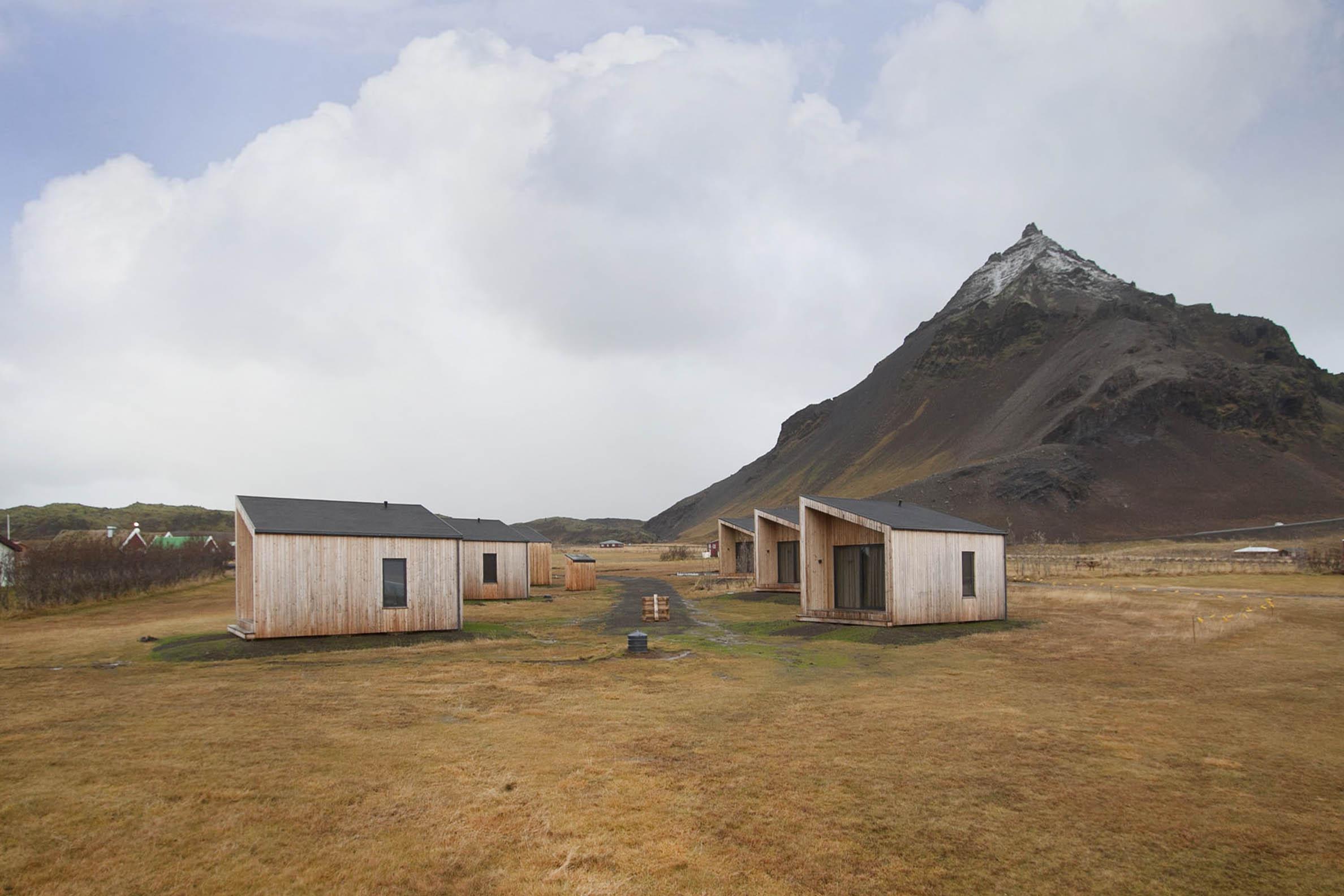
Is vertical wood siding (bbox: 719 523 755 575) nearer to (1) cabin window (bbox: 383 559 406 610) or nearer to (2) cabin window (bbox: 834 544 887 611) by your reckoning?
(2) cabin window (bbox: 834 544 887 611)

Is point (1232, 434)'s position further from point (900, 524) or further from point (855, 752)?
point (855, 752)

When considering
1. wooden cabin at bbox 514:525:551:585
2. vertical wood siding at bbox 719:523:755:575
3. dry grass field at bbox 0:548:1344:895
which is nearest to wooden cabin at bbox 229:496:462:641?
dry grass field at bbox 0:548:1344:895

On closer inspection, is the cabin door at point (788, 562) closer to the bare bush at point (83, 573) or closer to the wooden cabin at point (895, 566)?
the wooden cabin at point (895, 566)

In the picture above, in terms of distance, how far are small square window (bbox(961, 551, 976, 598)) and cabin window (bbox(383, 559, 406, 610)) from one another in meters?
15.6

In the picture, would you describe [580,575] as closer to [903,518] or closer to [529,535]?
[529,535]

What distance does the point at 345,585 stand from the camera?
2061 cm

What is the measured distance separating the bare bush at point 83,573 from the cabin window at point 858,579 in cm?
2910

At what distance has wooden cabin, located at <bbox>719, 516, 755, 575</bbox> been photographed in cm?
4788

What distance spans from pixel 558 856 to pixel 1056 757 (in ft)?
20.0

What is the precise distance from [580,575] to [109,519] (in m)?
127

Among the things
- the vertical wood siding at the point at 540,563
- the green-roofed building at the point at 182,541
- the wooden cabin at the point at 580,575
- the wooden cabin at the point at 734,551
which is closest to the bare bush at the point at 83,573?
the vertical wood siding at the point at 540,563

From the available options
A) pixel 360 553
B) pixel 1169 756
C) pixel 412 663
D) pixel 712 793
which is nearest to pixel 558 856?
pixel 712 793

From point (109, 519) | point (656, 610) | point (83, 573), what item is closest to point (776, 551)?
point (656, 610)

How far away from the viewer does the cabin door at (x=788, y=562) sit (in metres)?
38.0
